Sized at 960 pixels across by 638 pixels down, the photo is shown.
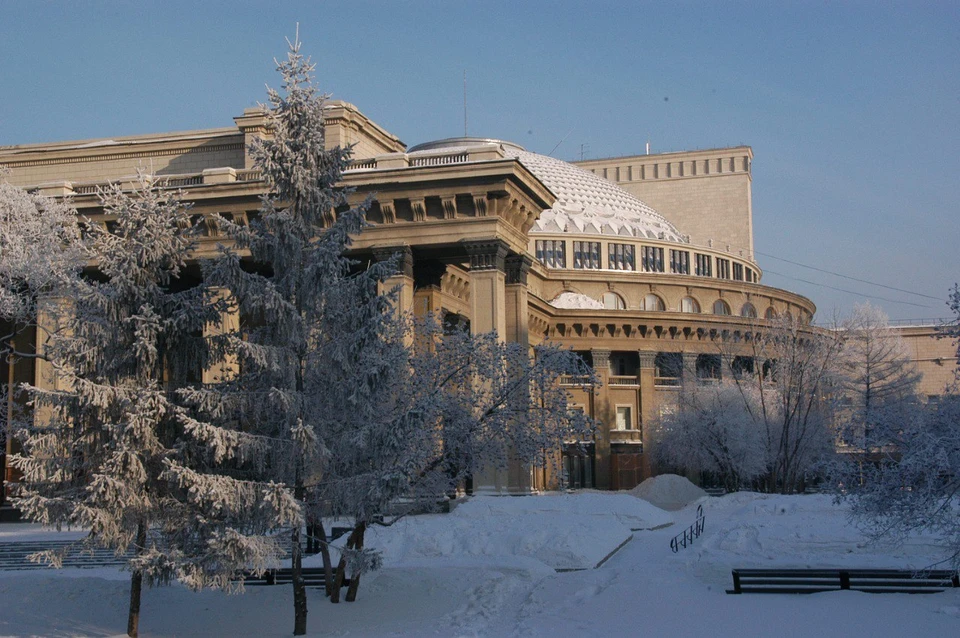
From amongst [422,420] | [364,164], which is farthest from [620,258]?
[422,420]

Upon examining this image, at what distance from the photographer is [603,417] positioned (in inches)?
2771

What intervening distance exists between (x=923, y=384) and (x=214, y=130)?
280 feet

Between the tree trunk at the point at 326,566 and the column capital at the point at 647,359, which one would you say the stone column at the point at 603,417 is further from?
the tree trunk at the point at 326,566

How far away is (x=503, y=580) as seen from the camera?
22.6m

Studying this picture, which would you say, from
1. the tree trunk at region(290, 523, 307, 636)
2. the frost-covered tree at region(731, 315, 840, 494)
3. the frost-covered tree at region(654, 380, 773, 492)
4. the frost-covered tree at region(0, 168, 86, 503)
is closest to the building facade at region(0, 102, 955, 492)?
the frost-covered tree at region(0, 168, 86, 503)

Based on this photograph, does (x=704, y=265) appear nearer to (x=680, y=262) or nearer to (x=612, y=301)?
(x=680, y=262)

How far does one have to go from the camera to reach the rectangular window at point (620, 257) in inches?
3435

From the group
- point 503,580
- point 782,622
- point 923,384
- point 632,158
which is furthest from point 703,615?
point 632,158

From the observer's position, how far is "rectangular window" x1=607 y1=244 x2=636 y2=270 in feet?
286

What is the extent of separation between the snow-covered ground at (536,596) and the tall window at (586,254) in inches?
2198

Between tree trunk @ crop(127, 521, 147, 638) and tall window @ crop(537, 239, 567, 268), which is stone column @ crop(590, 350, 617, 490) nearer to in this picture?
tall window @ crop(537, 239, 567, 268)

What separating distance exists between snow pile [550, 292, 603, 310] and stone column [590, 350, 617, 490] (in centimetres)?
398

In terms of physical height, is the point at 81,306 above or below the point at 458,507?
above

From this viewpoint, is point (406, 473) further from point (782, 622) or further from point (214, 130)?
point (214, 130)
